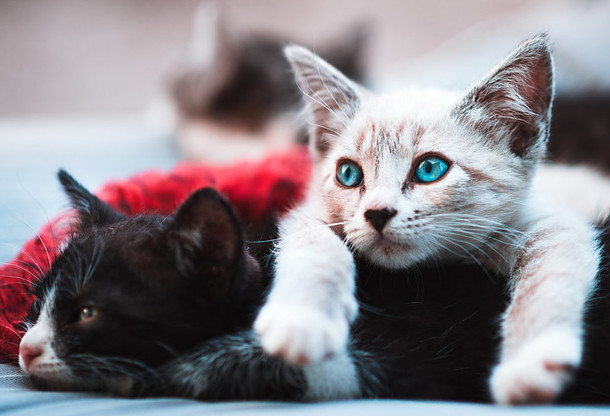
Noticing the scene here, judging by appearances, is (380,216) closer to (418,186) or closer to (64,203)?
(418,186)

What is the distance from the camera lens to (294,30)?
296 centimetres

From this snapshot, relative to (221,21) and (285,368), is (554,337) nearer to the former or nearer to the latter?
(285,368)

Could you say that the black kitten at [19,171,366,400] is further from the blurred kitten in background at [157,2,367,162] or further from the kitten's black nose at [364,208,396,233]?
the blurred kitten in background at [157,2,367,162]

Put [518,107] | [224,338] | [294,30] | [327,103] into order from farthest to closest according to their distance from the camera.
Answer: [294,30]
[327,103]
[518,107]
[224,338]

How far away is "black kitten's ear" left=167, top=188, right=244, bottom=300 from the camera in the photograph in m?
0.72

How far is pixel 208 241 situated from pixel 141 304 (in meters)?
0.12

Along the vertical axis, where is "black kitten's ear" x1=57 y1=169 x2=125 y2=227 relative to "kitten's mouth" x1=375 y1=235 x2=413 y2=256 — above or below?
above

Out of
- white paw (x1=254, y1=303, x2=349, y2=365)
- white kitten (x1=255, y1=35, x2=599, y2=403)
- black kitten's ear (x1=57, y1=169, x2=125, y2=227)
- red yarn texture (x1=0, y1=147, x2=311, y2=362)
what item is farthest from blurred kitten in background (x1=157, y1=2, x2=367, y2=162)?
white paw (x1=254, y1=303, x2=349, y2=365)

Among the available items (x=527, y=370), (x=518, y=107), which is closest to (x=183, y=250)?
(x=527, y=370)

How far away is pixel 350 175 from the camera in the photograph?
3.39 feet

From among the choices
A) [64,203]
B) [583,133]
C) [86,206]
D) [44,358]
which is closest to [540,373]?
[44,358]

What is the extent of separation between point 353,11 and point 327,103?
6.52 feet

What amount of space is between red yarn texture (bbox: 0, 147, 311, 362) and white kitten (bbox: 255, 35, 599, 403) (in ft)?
0.50

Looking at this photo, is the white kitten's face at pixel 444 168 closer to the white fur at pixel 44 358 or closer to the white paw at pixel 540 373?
the white paw at pixel 540 373
